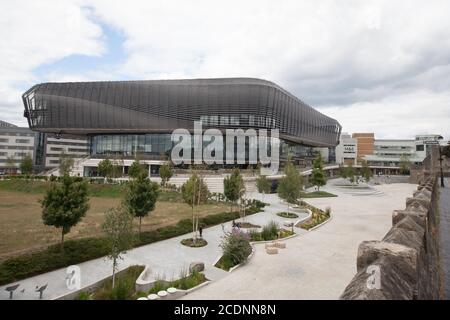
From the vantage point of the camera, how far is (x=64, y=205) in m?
16.9

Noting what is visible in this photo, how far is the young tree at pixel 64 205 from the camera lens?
54.4 feet

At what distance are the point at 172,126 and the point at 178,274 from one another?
60.8 metres

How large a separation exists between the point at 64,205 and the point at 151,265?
6692mm

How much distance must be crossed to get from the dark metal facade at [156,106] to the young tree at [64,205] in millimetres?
54770

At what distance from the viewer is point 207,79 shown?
240ft

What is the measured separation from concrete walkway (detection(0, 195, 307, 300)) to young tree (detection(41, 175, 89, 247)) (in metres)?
2.68

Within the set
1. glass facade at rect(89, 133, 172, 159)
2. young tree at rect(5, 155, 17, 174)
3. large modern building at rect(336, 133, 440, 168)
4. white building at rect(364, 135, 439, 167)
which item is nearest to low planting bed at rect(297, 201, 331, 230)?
glass facade at rect(89, 133, 172, 159)

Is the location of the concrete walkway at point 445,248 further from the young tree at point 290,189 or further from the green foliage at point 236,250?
the young tree at point 290,189

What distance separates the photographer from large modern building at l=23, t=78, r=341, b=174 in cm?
7000

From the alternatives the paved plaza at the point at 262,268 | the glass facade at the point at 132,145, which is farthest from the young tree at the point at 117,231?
the glass facade at the point at 132,145
